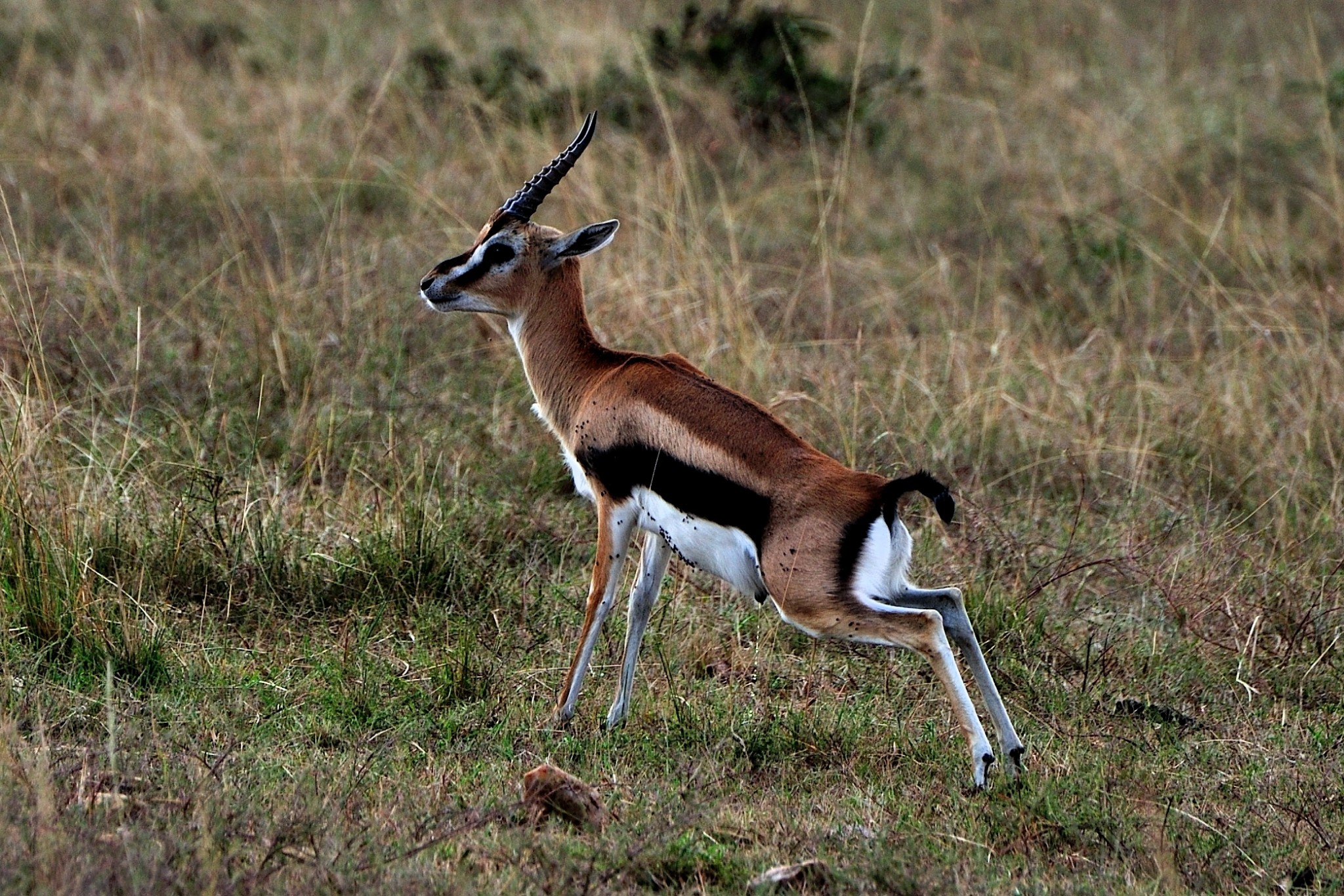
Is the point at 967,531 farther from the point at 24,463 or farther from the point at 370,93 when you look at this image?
the point at 370,93

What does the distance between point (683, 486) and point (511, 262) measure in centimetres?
112

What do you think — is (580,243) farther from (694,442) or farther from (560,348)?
(694,442)

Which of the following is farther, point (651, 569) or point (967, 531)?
point (967, 531)

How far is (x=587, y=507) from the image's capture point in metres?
6.30

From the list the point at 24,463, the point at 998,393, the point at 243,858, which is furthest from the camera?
the point at 998,393

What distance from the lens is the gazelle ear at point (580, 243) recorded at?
5020 mm

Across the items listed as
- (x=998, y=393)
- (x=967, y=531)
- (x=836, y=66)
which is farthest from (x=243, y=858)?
(x=836, y=66)

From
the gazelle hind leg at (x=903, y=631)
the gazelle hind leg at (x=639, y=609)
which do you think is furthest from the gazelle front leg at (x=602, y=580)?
the gazelle hind leg at (x=903, y=631)

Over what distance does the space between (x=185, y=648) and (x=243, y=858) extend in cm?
156

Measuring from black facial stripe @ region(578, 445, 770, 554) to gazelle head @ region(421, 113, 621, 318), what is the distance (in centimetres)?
74

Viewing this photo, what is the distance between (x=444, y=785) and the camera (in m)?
4.10

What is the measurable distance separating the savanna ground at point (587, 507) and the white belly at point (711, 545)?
1.53 ft

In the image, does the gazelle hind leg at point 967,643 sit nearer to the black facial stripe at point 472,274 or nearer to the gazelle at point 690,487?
the gazelle at point 690,487

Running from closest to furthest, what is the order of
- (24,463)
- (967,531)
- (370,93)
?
1. (24,463)
2. (967,531)
3. (370,93)
